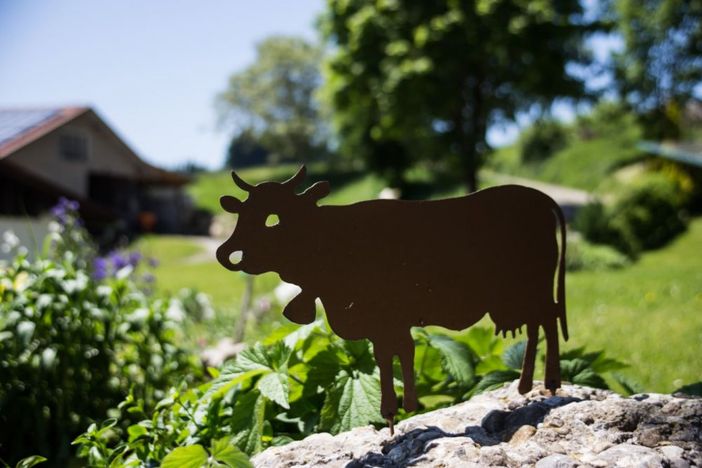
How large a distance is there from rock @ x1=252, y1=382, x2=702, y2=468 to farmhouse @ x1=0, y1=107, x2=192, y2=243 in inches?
161

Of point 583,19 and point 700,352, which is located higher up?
point 583,19

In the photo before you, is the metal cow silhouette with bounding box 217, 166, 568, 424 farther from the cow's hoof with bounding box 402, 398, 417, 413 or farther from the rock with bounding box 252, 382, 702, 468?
the rock with bounding box 252, 382, 702, 468

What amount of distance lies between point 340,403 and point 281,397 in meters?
Answer: 0.24

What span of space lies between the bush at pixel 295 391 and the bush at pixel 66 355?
49 centimetres

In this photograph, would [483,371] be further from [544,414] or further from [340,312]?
[340,312]

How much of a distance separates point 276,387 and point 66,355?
1537mm

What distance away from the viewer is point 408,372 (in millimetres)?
2010

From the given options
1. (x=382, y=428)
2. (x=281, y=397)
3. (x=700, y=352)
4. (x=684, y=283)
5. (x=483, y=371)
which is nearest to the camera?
(x=281, y=397)

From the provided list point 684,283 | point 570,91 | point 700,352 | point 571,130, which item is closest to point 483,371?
point 700,352

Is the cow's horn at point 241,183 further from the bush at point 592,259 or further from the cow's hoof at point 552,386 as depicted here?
the bush at point 592,259

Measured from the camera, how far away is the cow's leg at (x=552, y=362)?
2.13 m

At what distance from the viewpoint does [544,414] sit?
6.44 feet

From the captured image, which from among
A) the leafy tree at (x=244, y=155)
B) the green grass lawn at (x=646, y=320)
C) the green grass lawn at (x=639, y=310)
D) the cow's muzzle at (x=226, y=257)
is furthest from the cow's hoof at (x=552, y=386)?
the leafy tree at (x=244, y=155)

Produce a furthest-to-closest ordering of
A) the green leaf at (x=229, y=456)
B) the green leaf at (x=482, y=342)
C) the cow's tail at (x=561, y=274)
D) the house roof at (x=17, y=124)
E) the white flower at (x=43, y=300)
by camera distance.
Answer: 1. the house roof at (x=17, y=124)
2. the white flower at (x=43, y=300)
3. the green leaf at (x=482, y=342)
4. the cow's tail at (x=561, y=274)
5. the green leaf at (x=229, y=456)
